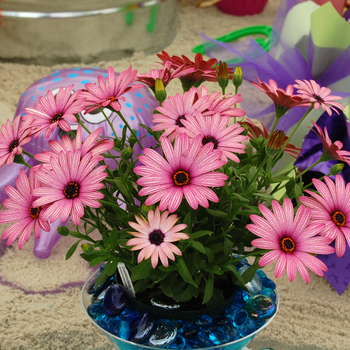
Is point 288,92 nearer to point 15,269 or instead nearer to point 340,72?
point 340,72

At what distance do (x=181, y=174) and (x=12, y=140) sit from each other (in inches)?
6.0

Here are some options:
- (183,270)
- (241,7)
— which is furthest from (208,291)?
(241,7)

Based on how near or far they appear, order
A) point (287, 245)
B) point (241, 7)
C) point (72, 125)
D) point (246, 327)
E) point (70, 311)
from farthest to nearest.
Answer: point (241, 7), point (72, 125), point (70, 311), point (246, 327), point (287, 245)

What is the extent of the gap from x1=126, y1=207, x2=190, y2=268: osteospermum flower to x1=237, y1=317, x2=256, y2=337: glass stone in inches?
5.8

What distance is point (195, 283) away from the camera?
0.38m

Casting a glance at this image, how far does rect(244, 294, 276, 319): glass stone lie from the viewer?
43cm

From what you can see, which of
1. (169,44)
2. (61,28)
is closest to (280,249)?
(61,28)

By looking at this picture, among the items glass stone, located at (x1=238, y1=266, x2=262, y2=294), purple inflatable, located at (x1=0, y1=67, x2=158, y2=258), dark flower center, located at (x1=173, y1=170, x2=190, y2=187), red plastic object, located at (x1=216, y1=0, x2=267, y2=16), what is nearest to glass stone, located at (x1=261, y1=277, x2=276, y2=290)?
glass stone, located at (x1=238, y1=266, x2=262, y2=294)

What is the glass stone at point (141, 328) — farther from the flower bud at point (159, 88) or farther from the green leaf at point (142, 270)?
the flower bud at point (159, 88)

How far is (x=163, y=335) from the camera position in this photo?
15.7 inches

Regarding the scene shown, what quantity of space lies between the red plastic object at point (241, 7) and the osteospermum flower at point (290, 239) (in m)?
2.02

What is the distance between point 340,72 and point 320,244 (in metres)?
0.62

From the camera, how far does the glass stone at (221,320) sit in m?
0.42

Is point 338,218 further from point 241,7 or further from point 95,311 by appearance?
point 241,7
